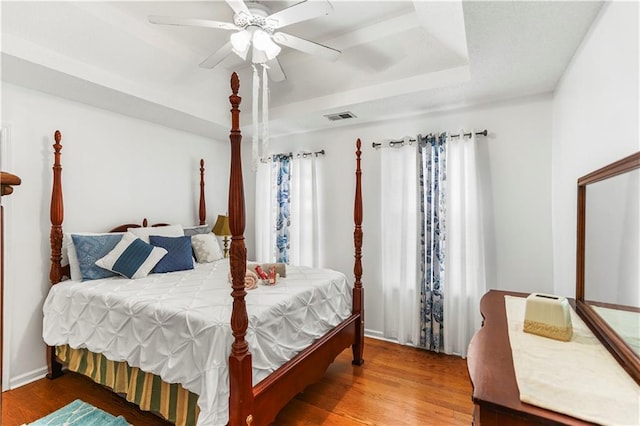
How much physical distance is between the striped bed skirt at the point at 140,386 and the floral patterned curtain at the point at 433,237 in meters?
2.29

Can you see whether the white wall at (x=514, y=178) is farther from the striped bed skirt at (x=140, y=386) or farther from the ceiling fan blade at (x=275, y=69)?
the striped bed skirt at (x=140, y=386)

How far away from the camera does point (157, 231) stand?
10.9ft

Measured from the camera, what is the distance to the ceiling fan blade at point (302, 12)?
178cm

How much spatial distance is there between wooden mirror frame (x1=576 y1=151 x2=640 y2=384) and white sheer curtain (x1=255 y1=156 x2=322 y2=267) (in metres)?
2.58

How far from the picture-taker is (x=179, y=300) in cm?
203

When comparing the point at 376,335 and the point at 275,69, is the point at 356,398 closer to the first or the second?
the point at 376,335

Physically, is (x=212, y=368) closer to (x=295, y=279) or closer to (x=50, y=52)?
(x=295, y=279)

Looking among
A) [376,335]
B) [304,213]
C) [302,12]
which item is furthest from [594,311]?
[304,213]

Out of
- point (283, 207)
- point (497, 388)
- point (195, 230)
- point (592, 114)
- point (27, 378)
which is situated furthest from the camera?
point (283, 207)

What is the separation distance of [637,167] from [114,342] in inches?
114

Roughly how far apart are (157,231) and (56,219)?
2.76 feet

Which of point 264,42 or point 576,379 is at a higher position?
point 264,42

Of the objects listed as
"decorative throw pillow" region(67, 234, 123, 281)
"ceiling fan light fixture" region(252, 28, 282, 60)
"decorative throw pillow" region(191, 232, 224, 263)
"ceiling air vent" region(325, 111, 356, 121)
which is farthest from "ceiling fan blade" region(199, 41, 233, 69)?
"decorative throw pillow" region(191, 232, 224, 263)

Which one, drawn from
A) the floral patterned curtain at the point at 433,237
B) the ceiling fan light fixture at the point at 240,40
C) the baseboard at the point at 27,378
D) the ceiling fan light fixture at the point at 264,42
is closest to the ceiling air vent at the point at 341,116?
the floral patterned curtain at the point at 433,237
